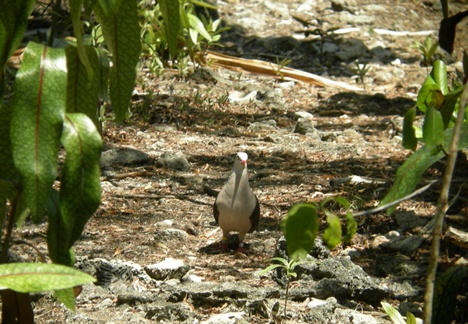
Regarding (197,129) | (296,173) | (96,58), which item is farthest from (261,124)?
(96,58)

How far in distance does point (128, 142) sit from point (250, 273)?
205 centimetres

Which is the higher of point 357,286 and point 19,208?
point 19,208

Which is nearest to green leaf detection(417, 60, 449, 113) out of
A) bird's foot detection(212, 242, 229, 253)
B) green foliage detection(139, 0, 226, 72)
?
bird's foot detection(212, 242, 229, 253)

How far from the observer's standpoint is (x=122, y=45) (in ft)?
5.32

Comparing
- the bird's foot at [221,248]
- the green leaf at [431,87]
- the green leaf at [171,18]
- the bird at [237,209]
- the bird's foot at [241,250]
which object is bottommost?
the bird's foot at [221,248]

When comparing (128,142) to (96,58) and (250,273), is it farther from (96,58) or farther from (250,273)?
(96,58)

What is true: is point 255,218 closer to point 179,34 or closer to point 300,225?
point 179,34

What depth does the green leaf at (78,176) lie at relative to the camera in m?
1.51

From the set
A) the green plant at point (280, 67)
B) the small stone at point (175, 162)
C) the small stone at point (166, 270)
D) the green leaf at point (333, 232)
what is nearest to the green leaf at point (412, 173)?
the green leaf at point (333, 232)

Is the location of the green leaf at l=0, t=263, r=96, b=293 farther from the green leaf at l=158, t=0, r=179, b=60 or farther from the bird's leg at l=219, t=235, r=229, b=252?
the bird's leg at l=219, t=235, r=229, b=252

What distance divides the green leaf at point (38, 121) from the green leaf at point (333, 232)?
1.99 feet

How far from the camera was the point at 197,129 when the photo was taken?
579 cm

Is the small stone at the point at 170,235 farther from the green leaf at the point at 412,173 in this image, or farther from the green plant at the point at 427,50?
the green plant at the point at 427,50

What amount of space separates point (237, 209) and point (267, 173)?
1224mm
